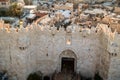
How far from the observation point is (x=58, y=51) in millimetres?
22422

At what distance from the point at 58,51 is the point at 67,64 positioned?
88.4 inches

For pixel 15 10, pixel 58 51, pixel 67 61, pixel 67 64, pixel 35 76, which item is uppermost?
pixel 15 10

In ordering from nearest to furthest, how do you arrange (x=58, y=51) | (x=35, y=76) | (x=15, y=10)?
(x=35, y=76) < (x=58, y=51) < (x=15, y=10)

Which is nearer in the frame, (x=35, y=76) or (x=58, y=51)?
(x=35, y=76)

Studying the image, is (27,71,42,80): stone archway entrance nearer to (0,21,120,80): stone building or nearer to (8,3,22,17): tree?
(0,21,120,80): stone building

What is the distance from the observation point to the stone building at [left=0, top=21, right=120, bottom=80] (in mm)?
20625

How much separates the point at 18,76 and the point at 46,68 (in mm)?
2763

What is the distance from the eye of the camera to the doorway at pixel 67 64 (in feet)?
76.4

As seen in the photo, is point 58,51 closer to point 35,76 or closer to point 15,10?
point 35,76

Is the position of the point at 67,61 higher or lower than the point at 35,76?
higher

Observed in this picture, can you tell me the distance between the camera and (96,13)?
39.5 meters

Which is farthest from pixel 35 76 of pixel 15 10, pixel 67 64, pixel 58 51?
pixel 15 10

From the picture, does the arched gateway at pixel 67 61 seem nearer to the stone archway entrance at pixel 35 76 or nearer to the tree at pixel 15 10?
the stone archway entrance at pixel 35 76

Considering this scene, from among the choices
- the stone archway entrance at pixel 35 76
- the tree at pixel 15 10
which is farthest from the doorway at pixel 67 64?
the tree at pixel 15 10
